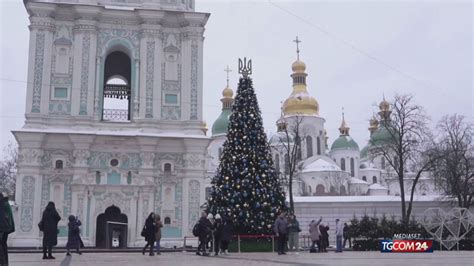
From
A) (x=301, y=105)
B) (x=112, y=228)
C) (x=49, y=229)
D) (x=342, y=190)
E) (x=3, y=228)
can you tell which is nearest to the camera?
(x=3, y=228)

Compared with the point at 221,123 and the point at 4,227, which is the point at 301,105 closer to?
the point at 221,123

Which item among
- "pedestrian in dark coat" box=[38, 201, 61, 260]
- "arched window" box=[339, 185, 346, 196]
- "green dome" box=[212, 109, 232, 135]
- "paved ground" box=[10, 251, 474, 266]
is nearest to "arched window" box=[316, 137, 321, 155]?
"arched window" box=[339, 185, 346, 196]

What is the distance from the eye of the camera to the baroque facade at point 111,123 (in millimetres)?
28734

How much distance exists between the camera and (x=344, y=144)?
256 feet

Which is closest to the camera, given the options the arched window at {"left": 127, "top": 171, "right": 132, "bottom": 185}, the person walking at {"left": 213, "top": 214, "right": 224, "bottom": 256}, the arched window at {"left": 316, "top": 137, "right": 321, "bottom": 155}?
the person walking at {"left": 213, "top": 214, "right": 224, "bottom": 256}

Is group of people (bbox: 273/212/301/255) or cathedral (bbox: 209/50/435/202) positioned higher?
cathedral (bbox: 209/50/435/202)

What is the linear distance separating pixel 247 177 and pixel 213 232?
3345 millimetres

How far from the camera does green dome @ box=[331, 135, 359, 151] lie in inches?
3059

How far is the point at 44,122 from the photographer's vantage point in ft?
95.2

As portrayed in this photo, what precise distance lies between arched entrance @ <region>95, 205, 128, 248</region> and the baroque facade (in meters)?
0.05

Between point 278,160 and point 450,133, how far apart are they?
952 inches

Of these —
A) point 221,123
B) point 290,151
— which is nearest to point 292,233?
point 290,151

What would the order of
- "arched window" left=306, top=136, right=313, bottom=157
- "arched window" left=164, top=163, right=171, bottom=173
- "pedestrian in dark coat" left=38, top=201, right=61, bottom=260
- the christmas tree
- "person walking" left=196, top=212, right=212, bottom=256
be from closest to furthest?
"pedestrian in dark coat" left=38, top=201, right=61, bottom=260 → "person walking" left=196, top=212, right=212, bottom=256 → the christmas tree → "arched window" left=164, top=163, right=171, bottom=173 → "arched window" left=306, top=136, right=313, bottom=157

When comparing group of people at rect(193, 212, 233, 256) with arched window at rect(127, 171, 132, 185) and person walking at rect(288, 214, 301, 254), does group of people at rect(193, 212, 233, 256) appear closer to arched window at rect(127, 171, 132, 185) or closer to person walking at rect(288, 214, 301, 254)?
person walking at rect(288, 214, 301, 254)
